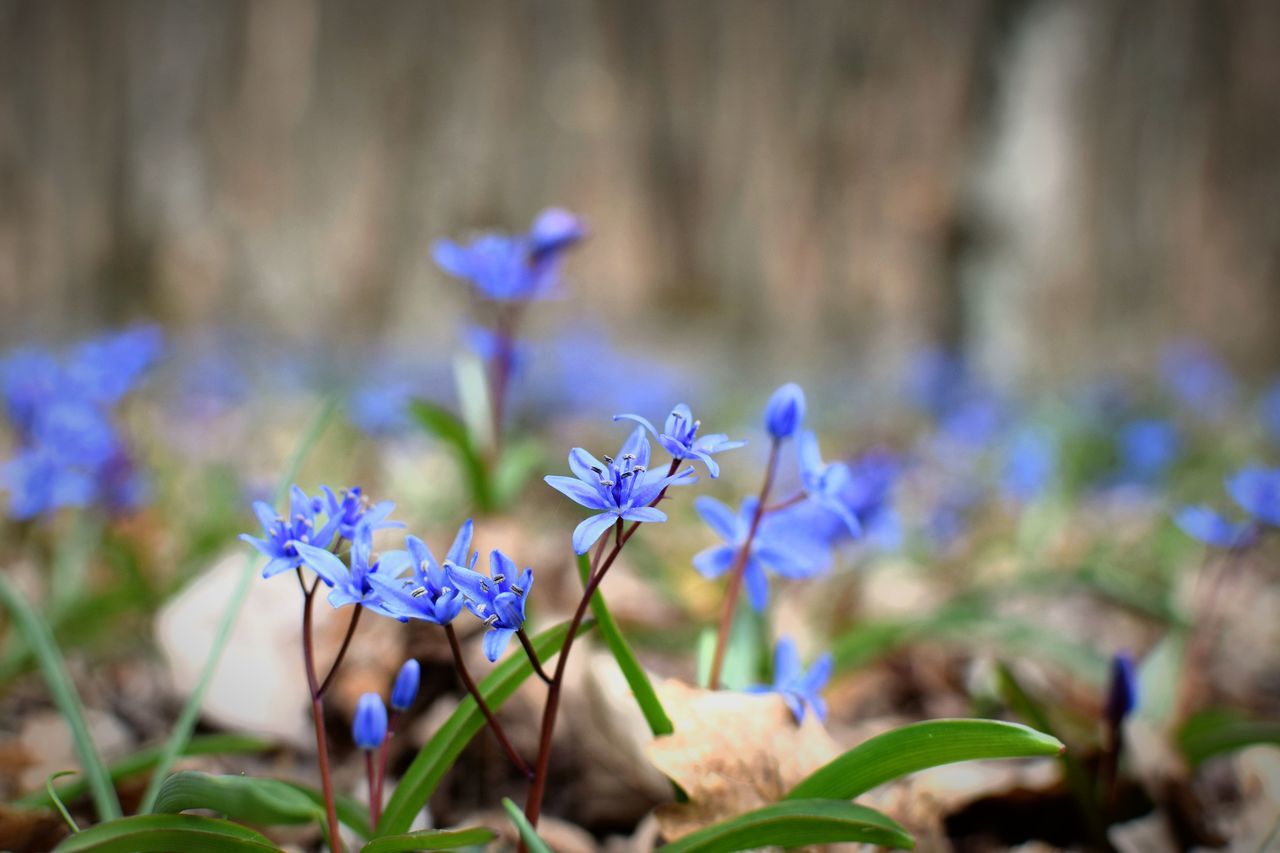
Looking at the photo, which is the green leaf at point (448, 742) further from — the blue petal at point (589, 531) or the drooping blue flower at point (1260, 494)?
the drooping blue flower at point (1260, 494)

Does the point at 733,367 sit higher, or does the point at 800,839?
the point at 733,367

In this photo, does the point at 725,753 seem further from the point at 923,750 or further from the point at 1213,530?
the point at 1213,530

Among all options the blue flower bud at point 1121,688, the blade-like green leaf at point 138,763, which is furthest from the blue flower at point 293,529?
the blue flower bud at point 1121,688

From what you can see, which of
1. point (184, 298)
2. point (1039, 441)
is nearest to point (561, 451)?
point (1039, 441)

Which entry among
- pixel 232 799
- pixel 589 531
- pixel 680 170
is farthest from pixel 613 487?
pixel 680 170

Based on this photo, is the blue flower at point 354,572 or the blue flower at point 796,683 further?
the blue flower at point 796,683

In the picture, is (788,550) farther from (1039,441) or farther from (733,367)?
(733,367)

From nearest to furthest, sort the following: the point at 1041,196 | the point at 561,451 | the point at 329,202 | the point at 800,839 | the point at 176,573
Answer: the point at 800,839
the point at 176,573
the point at 561,451
the point at 1041,196
the point at 329,202
